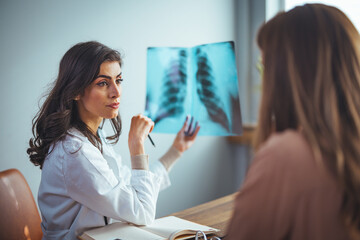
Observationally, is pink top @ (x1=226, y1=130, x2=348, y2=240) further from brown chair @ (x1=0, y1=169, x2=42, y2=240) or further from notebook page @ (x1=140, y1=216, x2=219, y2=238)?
brown chair @ (x1=0, y1=169, x2=42, y2=240)

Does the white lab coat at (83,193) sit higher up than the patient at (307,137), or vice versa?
the patient at (307,137)

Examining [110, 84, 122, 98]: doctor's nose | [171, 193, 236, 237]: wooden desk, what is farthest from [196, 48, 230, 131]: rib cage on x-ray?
[110, 84, 122, 98]: doctor's nose

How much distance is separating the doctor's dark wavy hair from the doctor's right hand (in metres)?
0.14

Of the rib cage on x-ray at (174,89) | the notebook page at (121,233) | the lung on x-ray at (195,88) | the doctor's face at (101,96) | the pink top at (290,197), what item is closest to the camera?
the pink top at (290,197)

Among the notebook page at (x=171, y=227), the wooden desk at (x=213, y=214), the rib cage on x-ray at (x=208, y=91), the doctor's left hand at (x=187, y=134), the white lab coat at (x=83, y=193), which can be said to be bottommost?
the wooden desk at (x=213, y=214)

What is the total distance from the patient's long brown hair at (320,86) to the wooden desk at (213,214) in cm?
64

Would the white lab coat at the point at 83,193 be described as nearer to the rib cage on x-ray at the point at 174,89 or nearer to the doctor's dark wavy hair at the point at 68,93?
the doctor's dark wavy hair at the point at 68,93

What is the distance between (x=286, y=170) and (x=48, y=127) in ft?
A: 3.01

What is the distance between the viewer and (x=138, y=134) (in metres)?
1.27

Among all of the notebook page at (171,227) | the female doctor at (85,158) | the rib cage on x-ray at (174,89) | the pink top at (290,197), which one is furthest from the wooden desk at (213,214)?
the pink top at (290,197)

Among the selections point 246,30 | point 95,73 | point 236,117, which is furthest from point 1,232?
point 246,30

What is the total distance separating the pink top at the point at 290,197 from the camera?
595mm

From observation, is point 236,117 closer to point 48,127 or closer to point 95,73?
point 95,73

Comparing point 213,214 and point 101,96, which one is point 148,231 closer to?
point 213,214
